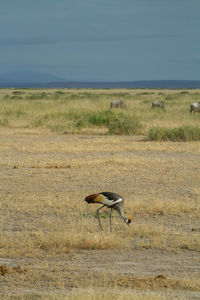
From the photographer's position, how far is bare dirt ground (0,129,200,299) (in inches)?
217

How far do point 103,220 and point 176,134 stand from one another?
35.2 ft

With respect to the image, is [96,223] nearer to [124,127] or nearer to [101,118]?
[124,127]

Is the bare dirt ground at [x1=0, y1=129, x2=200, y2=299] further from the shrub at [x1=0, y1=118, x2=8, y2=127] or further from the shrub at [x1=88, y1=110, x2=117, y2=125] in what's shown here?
the shrub at [x1=0, y1=118, x2=8, y2=127]

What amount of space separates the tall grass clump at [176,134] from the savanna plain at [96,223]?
3.07 ft

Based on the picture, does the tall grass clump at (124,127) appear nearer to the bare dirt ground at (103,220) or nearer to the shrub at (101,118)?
the shrub at (101,118)

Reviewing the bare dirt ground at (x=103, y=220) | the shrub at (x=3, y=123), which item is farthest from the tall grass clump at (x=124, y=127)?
the shrub at (x=3, y=123)

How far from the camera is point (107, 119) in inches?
910

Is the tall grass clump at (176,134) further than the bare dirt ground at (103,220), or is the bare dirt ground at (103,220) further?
the tall grass clump at (176,134)

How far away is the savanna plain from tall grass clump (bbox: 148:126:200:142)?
0.94 meters

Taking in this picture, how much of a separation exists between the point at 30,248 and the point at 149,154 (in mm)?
8951

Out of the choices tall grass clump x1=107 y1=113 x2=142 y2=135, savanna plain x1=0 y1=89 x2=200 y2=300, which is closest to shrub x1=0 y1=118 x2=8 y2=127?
tall grass clump x1=107 y1=113 x2=142 y2=135

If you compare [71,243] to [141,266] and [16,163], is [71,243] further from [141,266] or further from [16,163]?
[16,163]

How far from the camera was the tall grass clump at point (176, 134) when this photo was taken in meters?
18.5

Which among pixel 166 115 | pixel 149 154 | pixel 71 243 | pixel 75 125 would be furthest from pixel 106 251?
pixel 166 115
